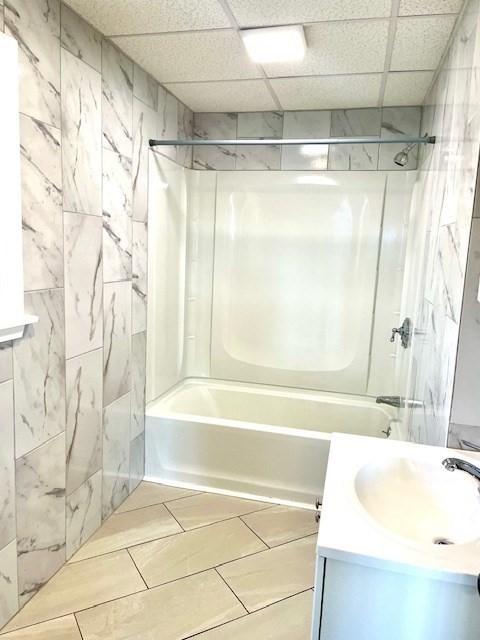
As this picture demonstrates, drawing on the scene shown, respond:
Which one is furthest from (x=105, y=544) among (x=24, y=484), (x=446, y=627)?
(x=446, y=627)

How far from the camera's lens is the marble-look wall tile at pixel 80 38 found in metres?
1.80

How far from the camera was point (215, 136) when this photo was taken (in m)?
3.22

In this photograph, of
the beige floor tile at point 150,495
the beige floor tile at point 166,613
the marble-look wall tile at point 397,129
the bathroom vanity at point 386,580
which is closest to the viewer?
the bathroom vanity at point 386,580

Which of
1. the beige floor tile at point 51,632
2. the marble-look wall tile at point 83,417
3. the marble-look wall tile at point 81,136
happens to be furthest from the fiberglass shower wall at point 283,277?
the beige floor tile at point 51,632

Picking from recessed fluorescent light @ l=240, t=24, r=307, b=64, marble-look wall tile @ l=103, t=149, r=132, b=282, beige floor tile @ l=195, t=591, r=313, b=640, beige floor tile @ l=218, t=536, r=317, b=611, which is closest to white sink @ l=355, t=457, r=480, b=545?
beige floor tile @ l=195, t=591, r=313, b=640

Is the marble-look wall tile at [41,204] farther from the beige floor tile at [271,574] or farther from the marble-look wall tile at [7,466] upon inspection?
the beige floor tile at [271,574]

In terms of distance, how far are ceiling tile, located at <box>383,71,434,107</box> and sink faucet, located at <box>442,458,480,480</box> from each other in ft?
6.54

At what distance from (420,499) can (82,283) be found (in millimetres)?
1603

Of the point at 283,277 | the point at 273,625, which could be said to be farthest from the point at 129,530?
the point at 283,277

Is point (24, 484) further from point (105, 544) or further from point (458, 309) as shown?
point (458, 309)

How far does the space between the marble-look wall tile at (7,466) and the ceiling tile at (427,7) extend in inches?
80.6

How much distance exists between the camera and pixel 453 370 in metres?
1.47

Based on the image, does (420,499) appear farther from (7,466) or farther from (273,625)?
(7,466)

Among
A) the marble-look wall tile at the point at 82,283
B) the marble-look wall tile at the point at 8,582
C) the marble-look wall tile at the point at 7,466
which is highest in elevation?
the marble-look wall tile at the point at 82,283
